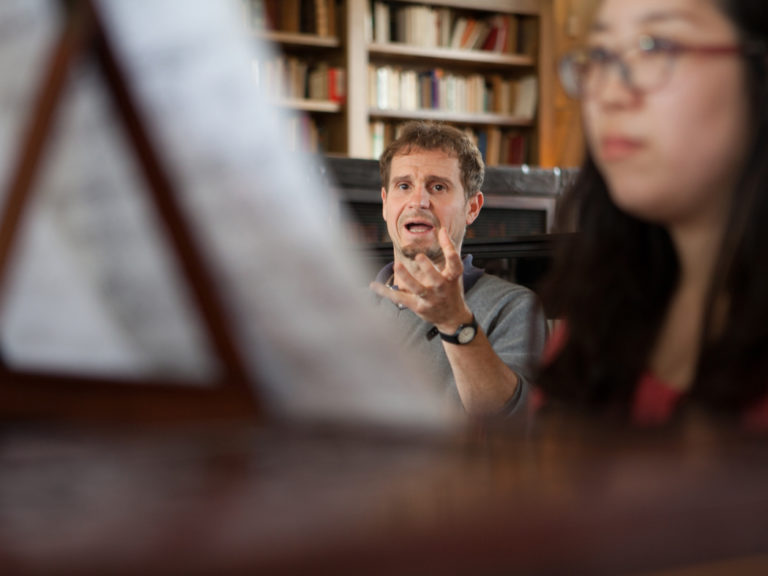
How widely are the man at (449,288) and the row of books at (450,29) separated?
327 centimetres

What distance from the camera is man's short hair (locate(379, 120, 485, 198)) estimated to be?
2.30 m

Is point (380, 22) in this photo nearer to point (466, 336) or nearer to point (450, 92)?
point (450, 92)

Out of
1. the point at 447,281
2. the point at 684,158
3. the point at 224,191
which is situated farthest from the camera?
the point at 447,281

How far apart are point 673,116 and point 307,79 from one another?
4.89 meters

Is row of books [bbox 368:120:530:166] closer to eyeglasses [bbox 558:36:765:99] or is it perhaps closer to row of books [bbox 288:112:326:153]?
row of books [bbox 288:112:326:153]

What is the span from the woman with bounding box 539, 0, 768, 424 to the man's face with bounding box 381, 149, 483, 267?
4.62 ft

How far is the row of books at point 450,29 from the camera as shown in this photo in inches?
215

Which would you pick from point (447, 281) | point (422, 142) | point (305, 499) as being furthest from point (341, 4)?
point (305, 499)

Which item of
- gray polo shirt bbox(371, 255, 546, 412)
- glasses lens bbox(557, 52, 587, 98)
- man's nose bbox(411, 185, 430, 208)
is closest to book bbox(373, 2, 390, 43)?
man's nose bbox(411, 185, 430, 208)

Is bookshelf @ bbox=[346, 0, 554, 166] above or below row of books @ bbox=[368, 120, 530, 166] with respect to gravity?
above

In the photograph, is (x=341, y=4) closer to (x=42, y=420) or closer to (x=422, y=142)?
(x=422, y=142)

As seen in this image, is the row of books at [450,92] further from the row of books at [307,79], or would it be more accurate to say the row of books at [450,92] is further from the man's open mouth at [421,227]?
the man's open mouth at [421,227]

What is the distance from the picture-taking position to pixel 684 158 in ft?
2.13

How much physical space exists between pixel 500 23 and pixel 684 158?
17.7 ft
